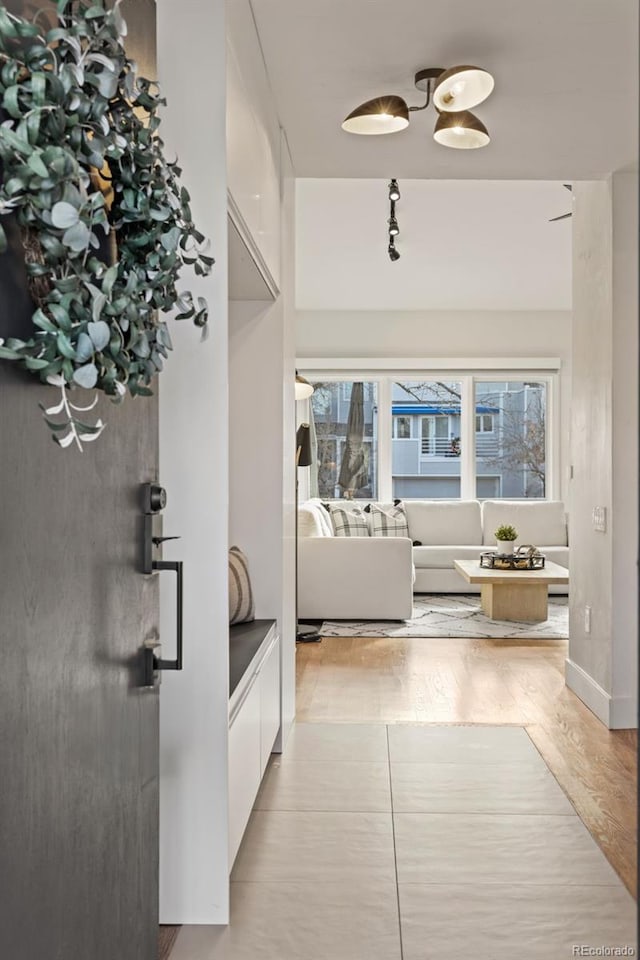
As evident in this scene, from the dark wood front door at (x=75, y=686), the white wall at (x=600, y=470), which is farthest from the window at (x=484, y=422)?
the dark wood front door at (x=75, y=686)

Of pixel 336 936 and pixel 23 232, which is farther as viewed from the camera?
pixel 336 936

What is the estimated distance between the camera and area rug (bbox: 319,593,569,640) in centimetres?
610

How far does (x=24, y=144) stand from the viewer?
0.98 meters

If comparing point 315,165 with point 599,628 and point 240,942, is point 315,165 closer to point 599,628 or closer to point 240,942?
point 599,628

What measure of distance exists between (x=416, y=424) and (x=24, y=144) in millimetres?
8542

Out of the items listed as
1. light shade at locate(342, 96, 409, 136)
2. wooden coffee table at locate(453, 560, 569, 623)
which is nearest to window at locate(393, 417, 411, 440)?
wooden coffee table at locate(453, 560, 569, 623)

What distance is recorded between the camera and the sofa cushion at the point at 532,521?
856 centimetres

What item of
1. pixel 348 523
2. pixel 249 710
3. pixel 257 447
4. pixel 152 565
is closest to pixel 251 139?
pixel 257 447

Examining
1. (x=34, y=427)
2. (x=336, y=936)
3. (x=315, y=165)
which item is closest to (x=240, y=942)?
(x=336, y=936)

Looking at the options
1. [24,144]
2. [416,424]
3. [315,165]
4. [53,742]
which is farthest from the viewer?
[416,424]

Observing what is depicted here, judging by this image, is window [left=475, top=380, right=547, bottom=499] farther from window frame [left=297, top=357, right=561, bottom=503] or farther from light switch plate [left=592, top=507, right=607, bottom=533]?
light switch plate [left=592, top=507, right=607, bottom=533]

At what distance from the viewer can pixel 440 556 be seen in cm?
807

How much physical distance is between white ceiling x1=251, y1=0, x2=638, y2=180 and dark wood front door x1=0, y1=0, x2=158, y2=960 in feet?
3.82

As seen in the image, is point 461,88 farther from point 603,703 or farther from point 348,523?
point 348,523
